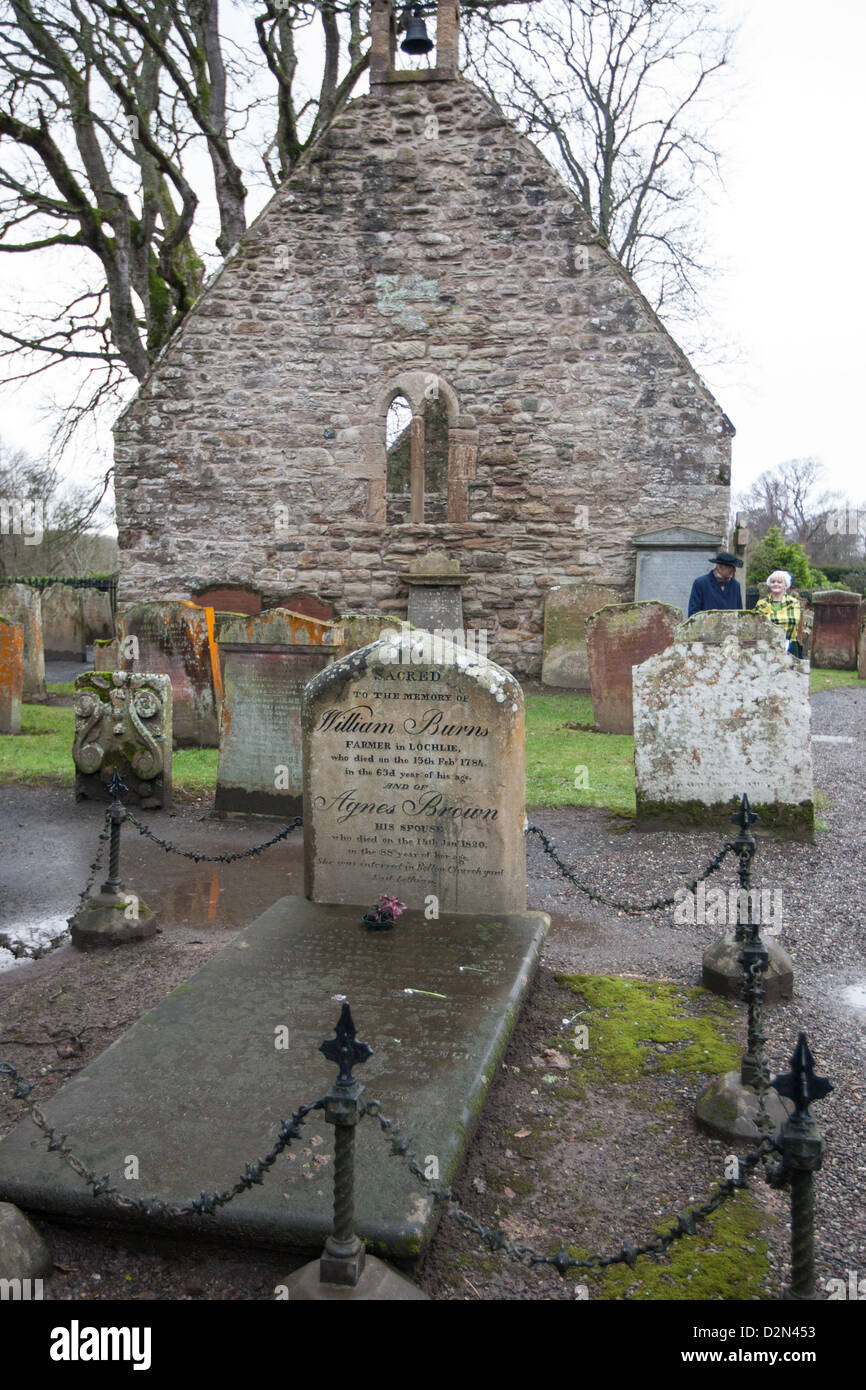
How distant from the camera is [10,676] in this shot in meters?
10.8

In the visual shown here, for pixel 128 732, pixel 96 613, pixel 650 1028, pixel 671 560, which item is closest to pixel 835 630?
pixel 671 560

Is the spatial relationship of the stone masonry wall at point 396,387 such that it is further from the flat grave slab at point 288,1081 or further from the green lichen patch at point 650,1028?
the flat grave slab at point 288,1081

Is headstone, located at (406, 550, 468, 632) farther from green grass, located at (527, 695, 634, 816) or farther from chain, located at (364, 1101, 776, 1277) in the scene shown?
chain, located at (364, 1101, 776, 1277)

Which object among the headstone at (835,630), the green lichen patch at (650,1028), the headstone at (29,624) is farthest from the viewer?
the headstone at (835,630)

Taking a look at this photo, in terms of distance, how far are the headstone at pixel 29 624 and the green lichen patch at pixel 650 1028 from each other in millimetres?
11303

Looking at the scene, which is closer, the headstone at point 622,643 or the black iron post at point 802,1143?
the black iron post at point 802,1143

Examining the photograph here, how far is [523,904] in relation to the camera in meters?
4.51

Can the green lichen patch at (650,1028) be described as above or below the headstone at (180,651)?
below

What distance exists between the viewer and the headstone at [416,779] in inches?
173

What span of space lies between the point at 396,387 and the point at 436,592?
303cm

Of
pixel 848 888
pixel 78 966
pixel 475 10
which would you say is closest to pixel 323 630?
pixel 78 966

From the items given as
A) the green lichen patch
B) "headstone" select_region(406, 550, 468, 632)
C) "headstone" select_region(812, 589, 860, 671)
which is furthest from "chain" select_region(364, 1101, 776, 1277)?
"headstone" select_region(812, 589, 860, 671)

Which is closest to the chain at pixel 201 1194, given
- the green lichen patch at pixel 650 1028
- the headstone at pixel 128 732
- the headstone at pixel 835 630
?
the green lichen patch at pixel 650 1028
